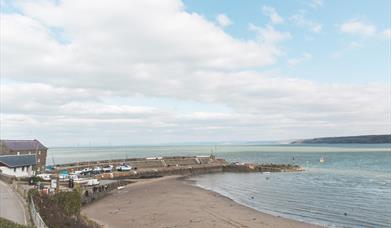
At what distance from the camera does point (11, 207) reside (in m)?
28.8

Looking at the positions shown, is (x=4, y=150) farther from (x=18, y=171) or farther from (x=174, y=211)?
(x=174, y=211)

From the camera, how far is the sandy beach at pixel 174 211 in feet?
114

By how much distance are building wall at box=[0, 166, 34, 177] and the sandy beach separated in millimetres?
16310

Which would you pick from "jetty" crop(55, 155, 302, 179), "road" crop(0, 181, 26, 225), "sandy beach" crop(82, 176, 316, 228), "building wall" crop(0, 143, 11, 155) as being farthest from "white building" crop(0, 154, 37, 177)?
"road" crop(0, 181, 26, 225)

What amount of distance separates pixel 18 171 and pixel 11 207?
33.2m

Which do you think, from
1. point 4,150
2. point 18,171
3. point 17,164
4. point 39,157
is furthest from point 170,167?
point 17,164

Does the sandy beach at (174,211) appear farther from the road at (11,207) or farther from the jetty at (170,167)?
the jetty at (170,167)

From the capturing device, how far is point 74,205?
2908 cm

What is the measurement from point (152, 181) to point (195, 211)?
33.9 meters

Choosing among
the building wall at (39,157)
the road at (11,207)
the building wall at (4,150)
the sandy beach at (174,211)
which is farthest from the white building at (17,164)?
the road at (11,207)

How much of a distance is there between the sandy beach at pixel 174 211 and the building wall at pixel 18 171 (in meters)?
16.3

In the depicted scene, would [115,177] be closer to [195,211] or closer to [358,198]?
[195,211]

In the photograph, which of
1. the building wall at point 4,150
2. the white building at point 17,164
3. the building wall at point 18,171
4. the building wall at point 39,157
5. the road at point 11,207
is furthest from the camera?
the building wall at point 39,157

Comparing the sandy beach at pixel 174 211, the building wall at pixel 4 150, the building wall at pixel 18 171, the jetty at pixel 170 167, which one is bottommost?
the sandy beach at pixel 174 211
